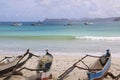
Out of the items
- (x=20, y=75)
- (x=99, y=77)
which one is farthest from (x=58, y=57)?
(x=99, y=77)

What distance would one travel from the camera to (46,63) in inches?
412

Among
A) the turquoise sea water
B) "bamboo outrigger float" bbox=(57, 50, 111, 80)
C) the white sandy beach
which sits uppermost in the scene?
"bamboo outrigger float" bbox=(57, 50, 111, 80)

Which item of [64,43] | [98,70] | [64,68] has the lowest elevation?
[64,43]

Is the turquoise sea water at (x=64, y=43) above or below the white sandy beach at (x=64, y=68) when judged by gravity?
below

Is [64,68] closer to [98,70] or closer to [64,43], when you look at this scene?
[98,70]

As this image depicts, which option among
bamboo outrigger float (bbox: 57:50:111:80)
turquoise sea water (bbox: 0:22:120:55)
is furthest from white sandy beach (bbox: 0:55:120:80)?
turquoise sea water (bbox: 0:22:120:55)

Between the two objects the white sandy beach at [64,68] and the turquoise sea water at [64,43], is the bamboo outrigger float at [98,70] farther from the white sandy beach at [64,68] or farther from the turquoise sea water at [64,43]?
the turquoise sea water at [64,43]

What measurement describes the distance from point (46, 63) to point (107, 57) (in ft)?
7.53

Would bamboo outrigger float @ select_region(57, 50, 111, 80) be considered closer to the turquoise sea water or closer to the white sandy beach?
the white sandy beach

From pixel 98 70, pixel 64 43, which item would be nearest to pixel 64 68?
pixel 98 70

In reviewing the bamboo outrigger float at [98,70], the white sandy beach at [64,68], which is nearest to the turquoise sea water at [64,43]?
the white sandy beach at [64,68]

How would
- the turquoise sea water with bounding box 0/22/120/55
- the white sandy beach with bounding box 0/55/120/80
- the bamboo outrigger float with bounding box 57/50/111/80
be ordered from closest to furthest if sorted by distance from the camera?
the bamboo outrigger float with bounding box 57/50/111/80
the white sandy beach with bounding box 0/55/120/80
the turquoise sea water with bounding box 0/22/120/55

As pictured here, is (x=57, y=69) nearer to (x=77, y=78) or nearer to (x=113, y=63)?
(x=77, y=78)

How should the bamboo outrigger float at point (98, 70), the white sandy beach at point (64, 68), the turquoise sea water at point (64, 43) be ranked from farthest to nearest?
the turquoise sea water at point (64, 43) < the white sandy beach at point (64, 68) < the bamboo outrigger float at point (98, 70)
